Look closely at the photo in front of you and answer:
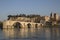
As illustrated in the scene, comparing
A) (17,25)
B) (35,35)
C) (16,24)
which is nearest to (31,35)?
(35,35)

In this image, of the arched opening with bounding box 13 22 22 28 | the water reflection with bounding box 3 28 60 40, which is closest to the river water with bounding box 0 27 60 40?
the water reflection with bounding box 3 28 60 40

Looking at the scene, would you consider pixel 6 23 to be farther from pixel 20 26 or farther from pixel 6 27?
pixel 20 26

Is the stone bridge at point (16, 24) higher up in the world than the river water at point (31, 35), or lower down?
higher up

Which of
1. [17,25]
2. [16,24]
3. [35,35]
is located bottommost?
[35,35]

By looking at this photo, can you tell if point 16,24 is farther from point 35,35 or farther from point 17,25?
point 35,35

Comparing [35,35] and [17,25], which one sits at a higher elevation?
[17,25]

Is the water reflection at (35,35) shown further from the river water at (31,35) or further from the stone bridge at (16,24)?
the stone bridge at (16,24)

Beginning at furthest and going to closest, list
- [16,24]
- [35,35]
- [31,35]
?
1. [16,24]
2. [35,35]
3. [31,35]

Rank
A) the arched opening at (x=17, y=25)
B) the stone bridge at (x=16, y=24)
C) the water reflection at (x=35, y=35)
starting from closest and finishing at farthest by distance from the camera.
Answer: the water reflection at (x=35, y=35), the stone bridge at (x=16, y=24), the arched opening at (x=17, y=25)

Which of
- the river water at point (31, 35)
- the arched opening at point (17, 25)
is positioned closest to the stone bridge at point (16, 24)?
the arched opening at point (17, 25)

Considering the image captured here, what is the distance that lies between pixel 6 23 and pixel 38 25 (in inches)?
557

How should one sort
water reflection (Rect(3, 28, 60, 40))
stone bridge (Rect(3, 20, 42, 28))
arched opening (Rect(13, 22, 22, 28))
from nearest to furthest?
water reflection (Rect(3, 28, 60, 40)), stone bridge (Rect(3, 20, 42, 28)), arched opening (Rect(13, 22, 22, 28))

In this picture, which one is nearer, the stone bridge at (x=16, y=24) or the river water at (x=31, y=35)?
the river water at (x=31, y=35)

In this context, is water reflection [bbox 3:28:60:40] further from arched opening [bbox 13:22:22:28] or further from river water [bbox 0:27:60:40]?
arched opening [bbox 13:22:22:28]
